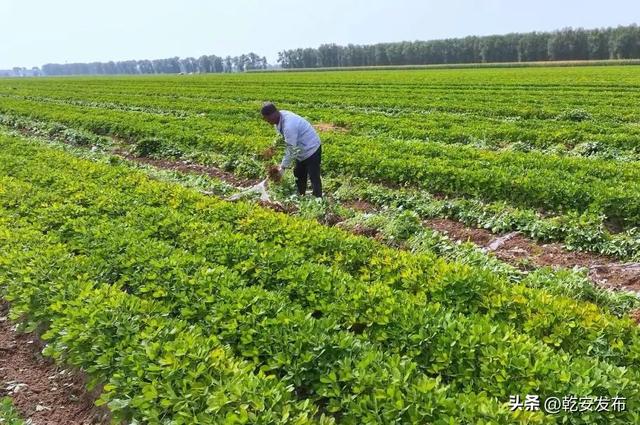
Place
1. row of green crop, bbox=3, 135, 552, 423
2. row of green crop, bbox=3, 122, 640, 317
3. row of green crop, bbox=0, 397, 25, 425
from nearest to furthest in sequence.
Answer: row of green crop, bbox=3, 135, 552, 423
row of green crop, bbox=0, 397, 25, 425
row of green crop, bbox=3, 122, 640, 317

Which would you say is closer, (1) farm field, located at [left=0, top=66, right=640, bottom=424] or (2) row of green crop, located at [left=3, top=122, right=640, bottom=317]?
(1) farm field, located at [left=0, top=66, right=640, bottom=424]

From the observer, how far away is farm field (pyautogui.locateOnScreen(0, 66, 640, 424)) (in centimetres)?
368

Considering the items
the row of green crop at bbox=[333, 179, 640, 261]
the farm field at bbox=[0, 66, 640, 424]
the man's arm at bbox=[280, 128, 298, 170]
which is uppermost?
the man's arm at bbox=[280, 128, 298, 170]

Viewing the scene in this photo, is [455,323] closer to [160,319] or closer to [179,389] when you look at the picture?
[179,389]

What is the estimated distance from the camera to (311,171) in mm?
9664

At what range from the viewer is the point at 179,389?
3795mm

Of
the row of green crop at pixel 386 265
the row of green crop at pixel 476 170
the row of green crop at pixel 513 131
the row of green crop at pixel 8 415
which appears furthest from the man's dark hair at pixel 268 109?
the row of green crop at pixel 513 131

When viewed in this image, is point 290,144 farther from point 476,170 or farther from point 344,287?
point 344,287

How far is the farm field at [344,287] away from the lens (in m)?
3.68

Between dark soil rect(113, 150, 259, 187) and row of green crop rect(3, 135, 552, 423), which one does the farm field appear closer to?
row of green crop rect(3, 135, 552, 423)

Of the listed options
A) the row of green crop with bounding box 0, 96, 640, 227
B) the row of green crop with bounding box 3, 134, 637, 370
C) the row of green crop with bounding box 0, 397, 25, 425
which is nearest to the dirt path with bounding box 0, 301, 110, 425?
the row of green crop with bounding box 0, 397, 25, 425

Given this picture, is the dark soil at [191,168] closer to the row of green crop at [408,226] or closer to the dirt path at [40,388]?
the row of green crop at [408,226]

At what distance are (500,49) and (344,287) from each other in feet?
346

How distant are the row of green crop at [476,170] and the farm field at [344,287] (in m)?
0.05
